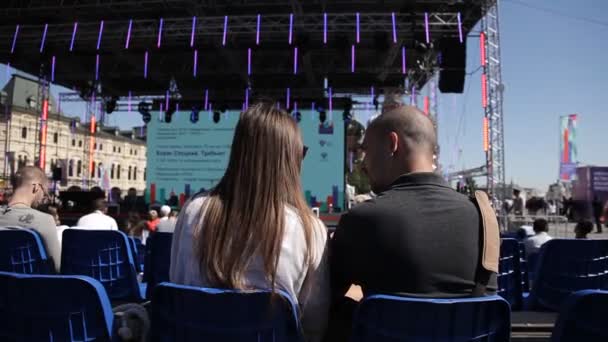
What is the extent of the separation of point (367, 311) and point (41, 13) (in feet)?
51.6

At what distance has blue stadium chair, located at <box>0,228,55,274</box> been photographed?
2604mm

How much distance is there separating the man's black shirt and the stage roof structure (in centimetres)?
1073

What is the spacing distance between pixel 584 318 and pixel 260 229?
965 mm

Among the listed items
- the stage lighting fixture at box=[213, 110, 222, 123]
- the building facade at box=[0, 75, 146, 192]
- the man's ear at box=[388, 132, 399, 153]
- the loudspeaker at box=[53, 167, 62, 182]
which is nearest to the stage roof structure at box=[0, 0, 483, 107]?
the stage lighting fixture at box=[213, 110, 222, 123]

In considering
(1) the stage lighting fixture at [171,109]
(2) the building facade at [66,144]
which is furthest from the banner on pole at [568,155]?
(2) the building facade at [66,144]

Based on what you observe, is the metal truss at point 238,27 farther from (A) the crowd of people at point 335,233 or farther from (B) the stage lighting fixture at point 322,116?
(A) the crowd of people at point 335,233

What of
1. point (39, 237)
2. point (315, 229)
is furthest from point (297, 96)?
point (315, 229)

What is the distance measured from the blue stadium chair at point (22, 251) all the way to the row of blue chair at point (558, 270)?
3.05m

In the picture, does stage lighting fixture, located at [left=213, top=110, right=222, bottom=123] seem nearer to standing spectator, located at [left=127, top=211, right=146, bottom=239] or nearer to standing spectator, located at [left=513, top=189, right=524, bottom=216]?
standing spectator, located at [left=127, top=211, right=146, bottom=239]

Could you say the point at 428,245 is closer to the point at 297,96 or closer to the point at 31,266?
the point at 31,266

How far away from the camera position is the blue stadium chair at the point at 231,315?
4.13 feet

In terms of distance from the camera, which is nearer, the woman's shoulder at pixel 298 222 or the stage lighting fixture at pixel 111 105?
the woman's shoulder at pixel 298 222

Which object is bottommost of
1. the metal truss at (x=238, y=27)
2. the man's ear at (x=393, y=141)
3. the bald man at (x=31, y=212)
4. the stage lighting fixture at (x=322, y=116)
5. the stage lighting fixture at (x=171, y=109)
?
the bald man at (x=31, y=212)

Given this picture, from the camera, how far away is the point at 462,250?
139 cm
